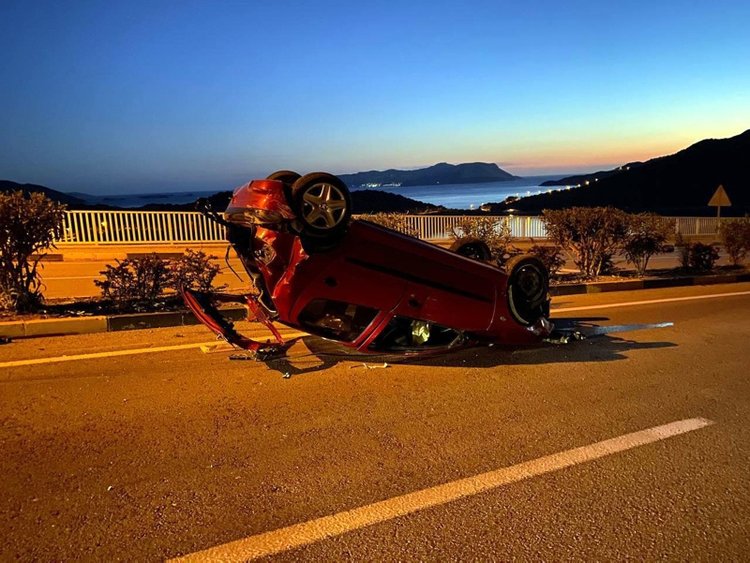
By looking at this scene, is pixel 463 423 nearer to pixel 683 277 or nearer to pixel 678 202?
pixel 683 277

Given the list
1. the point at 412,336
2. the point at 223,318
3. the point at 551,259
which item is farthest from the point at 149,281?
the point at 551,259

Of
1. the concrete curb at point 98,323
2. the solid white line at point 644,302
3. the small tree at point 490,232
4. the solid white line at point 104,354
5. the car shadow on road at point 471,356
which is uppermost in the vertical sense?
the small tree at point 490,232

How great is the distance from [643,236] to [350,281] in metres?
9.83

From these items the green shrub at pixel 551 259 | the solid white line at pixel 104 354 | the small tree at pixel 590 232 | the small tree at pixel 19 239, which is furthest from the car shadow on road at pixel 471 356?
the small tree at pixel 590 232

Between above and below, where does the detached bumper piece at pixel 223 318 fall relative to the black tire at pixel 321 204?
below

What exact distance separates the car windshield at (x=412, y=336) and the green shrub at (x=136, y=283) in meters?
4.06

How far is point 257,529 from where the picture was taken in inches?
118

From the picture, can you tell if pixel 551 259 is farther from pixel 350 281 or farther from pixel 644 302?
pixel 350 281

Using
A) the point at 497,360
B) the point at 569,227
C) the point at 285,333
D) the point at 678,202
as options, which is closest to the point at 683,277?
the point at 569,227

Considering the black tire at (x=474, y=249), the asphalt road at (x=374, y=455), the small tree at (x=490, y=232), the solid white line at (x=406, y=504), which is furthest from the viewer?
the small tree at (x=490, y=232)

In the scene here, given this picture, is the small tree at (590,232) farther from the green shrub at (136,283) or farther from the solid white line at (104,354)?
the green shrub at (136,283)

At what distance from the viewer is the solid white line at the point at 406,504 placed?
2.83 metres

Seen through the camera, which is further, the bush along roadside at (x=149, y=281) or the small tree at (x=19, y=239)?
the bush along roadside at (x=149, y=281)

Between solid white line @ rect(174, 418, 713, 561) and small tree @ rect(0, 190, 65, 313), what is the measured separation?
6300 mm
